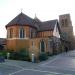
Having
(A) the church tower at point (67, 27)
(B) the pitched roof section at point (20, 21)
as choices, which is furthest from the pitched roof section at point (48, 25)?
(A) the church tower at point (67, 27)

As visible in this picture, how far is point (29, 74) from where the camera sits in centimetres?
1925

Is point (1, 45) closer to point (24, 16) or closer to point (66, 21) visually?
point (24, 16)

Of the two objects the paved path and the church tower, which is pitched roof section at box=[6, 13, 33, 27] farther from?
the church tower

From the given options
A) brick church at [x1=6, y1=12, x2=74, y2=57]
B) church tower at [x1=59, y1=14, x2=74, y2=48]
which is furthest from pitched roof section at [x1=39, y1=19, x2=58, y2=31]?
church tower at [x1=59, y1=14, x2=74, y2=48]

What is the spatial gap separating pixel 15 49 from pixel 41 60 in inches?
425

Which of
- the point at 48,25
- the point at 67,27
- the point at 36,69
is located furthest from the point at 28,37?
the point at 67,27

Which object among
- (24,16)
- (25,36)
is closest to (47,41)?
(25,36)

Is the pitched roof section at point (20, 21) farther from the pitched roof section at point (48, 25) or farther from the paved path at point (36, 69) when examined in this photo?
the paved path at point (36, 69)

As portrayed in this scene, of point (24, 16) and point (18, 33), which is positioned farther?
point (24, 16)

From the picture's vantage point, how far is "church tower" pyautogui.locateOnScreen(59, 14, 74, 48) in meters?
62.5

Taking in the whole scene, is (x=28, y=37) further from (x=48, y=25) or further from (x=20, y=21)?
(x=48, y=25)

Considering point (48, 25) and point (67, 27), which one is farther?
point (67, 27)

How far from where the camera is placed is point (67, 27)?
6444 centimetres

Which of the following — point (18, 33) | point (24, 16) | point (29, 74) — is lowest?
point (29, 74)
